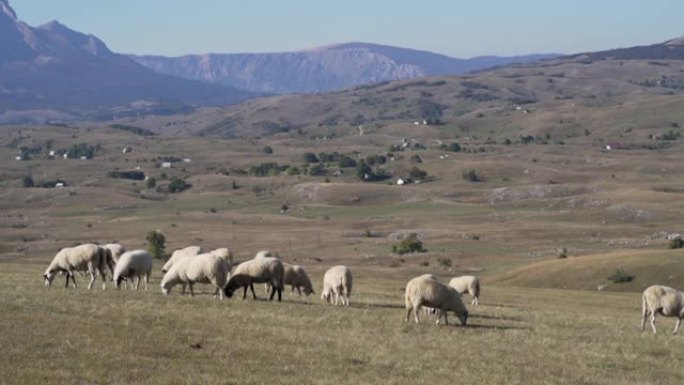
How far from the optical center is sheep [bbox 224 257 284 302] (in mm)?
33906

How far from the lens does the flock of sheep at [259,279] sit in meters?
30.1

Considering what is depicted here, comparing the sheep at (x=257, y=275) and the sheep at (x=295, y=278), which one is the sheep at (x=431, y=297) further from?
the sheep at (x=295, y=278)

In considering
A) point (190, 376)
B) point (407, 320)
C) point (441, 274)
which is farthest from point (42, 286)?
point (441, 274)

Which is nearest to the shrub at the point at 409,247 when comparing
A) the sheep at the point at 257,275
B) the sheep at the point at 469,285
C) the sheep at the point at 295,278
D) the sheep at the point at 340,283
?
the sheep at the point at 469,285

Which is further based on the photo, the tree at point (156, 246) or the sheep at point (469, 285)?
the tree at point (156, 246)

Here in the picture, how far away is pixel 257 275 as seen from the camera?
112 ft

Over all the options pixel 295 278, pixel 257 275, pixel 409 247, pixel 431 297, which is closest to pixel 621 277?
pixel 295 278

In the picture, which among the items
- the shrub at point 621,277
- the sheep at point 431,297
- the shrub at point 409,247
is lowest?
the shrub at point 409,247

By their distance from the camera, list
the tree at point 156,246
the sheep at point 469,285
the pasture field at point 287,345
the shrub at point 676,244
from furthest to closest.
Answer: the tree at point 156,246, the shrub at point 676,244, the sheep at point 469,285, the pasture field at point 287,345

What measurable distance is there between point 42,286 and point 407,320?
42.4 feet

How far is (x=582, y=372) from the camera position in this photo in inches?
950

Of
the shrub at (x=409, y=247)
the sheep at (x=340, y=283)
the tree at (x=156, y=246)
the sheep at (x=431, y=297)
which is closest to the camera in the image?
the sheep at (x=431, y=297)

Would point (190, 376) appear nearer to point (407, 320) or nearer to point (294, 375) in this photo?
point (294, 375)

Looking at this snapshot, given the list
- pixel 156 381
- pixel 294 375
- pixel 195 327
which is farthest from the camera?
pixel 195 327
